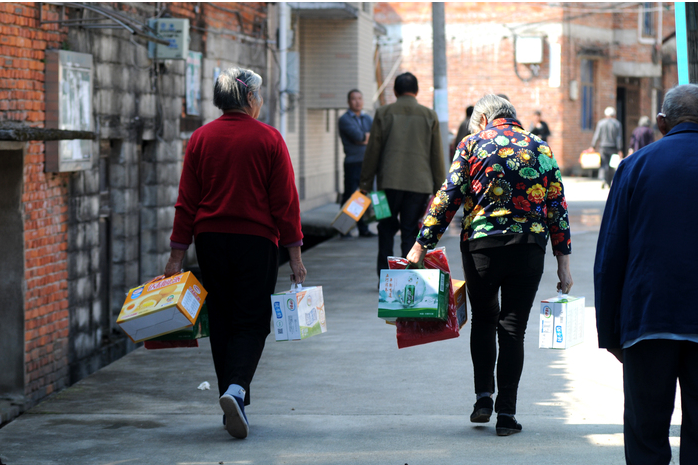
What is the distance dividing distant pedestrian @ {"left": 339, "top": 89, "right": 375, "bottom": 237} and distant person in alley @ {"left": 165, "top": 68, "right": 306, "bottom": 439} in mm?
7980

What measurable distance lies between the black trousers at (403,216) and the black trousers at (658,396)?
16.4ft

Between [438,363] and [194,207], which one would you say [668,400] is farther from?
[438,363]

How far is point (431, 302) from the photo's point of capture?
4629 mm

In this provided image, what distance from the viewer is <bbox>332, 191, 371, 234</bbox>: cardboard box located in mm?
8531

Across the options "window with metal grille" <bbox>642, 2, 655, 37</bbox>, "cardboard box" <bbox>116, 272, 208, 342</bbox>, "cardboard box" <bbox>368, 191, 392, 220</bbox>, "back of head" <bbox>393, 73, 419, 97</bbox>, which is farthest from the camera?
"window with metal grille" <bbox>642, 2, 655, 37</bbox>

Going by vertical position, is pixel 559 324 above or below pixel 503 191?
below

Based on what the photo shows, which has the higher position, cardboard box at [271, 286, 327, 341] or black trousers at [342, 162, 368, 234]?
black trousers at [342, 162, 368, 234]

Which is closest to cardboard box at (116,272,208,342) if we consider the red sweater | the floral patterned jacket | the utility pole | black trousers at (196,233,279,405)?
black trousers at (196,233,279,405)

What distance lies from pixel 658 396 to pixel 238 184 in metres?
2.23

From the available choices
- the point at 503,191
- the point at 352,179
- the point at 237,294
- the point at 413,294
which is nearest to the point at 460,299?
the point at 413,294

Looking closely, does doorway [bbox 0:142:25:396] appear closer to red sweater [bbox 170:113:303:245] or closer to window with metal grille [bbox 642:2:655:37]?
red sweater [bbox 170:113:303:245]

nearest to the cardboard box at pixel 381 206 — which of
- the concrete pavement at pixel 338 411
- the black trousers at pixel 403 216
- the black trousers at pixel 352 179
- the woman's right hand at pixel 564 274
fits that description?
the black trousers at pixel 403 216

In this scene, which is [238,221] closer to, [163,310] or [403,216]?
[163,310]

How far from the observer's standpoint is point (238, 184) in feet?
15.1
